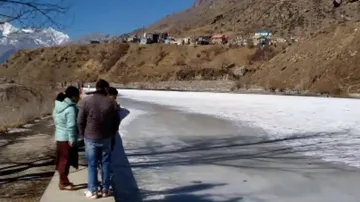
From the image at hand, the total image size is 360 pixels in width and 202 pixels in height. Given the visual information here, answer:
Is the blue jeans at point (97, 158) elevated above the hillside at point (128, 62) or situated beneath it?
situated beneath

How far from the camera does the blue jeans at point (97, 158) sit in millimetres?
6020

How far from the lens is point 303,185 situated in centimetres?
806

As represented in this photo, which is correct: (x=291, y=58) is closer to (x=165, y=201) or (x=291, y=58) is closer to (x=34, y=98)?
(x=34, y=98)

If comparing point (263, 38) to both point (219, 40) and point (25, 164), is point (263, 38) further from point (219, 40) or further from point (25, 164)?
point (25, 164)

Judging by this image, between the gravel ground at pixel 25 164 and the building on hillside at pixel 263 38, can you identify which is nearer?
the gravel ground at pixel 25 164

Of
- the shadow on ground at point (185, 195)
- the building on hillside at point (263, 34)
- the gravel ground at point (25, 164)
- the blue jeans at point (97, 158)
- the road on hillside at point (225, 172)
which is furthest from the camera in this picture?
the building on hillside at point (263, 34)

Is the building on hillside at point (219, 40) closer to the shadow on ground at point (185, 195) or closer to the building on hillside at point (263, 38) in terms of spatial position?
the building on hillside at point (263, 38)

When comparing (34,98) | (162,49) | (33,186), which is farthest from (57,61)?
(33,186)

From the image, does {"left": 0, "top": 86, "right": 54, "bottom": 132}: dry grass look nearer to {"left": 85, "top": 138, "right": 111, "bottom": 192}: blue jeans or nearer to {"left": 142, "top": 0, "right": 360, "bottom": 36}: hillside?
{"left": 85, "top": 138, "right": 111, "bottom": 192}: blue jeans

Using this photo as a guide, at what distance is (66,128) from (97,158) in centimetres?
67

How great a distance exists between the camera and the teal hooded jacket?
21.0 ft

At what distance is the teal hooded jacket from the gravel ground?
1.06 m

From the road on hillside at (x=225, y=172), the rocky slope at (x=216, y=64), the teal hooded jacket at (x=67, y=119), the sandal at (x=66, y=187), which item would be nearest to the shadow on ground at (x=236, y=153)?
the road on hillside at (x=225, y=172)

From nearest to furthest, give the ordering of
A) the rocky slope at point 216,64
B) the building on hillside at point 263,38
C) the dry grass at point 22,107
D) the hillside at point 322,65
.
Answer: the dry grass at point 22,107, the hillside at point 322,65, the rocky slope at point 216,64, the building on hillside at point 263,38
